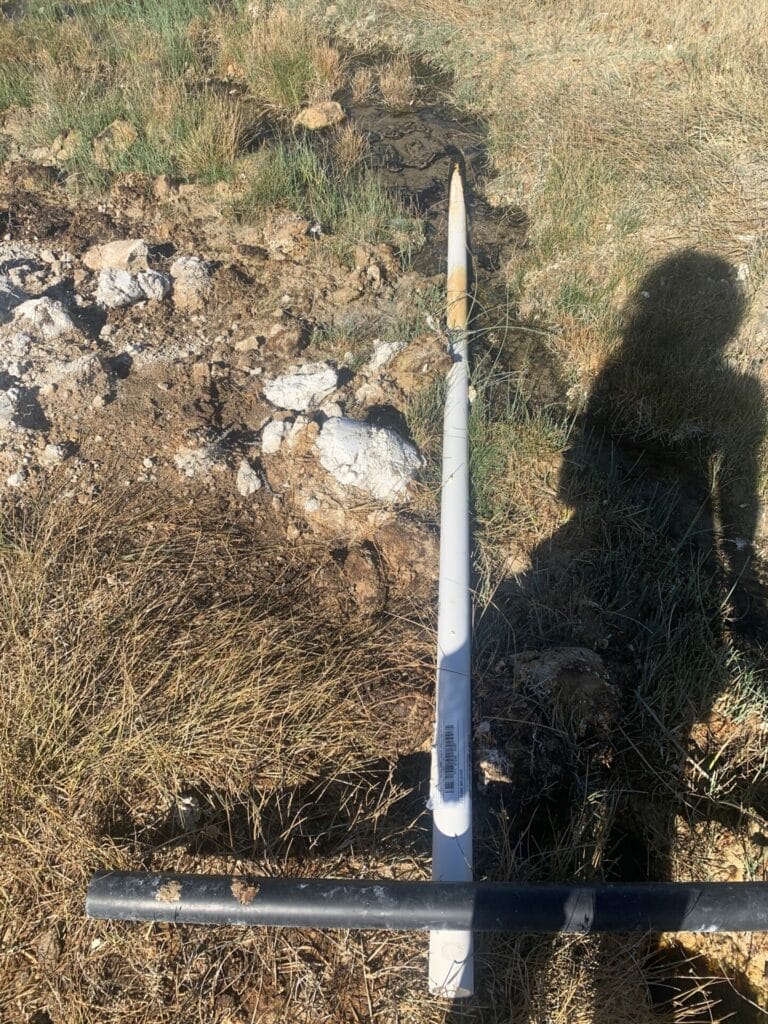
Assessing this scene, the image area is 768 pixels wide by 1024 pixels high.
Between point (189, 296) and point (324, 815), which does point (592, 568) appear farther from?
point (189, 296)

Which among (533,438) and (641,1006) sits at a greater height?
(533,438)

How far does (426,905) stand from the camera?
5.13 feet

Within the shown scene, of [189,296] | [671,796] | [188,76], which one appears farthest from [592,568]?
[188,76]

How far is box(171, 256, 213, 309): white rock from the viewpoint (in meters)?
3.12

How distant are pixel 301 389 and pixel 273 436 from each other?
0.25 metres

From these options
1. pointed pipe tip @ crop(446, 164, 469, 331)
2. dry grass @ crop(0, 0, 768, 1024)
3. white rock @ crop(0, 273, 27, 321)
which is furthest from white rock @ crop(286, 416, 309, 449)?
white rock @ crop(0, 273, 27, 321)

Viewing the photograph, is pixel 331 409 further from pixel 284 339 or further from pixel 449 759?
pixel 449 759

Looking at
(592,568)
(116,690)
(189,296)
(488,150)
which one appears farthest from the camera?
(488,150)

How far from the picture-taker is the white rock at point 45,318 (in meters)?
2.87

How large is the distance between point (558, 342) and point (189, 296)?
1.59 m

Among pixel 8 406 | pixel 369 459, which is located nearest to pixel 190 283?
pixel 8 406

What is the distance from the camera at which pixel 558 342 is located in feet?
10.3

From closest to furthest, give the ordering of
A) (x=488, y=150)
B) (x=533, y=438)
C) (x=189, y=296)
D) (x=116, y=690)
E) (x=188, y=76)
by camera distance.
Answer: (x=116, y=690), (x=533, y=438), (x=189, y=296), (x=488, y=150), (x=188, y=76)

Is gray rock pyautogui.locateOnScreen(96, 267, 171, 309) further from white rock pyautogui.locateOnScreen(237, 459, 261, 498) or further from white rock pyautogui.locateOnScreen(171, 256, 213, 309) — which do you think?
white rock pyautogui.locateOnScreen(237, 459, 261, 498)
